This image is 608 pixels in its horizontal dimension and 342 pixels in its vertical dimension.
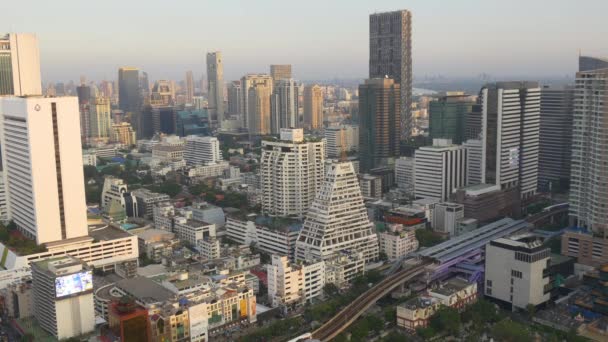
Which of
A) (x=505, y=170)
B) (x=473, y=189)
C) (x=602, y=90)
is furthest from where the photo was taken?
(x=505, y=170)

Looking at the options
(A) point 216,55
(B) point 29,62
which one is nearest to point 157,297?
(B) point 29,62

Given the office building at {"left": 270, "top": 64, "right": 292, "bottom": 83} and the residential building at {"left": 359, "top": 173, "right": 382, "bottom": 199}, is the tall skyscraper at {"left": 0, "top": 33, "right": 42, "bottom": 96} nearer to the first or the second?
the residential building at {"left": 359, "top": 173, "right": 382, "bottom": 199}

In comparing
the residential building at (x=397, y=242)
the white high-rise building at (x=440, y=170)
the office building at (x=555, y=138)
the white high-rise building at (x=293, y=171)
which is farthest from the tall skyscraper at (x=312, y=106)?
the residential building at (x=397, y=242)

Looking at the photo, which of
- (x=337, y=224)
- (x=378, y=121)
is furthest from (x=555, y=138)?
(x=337, y=224)

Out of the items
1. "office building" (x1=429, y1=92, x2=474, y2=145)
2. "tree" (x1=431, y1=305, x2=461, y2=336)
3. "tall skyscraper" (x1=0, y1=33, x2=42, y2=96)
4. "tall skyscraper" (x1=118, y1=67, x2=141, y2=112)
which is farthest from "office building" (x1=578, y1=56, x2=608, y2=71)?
"tall skyscraper" (x1=118, y1=67, x2=141, y2=112)

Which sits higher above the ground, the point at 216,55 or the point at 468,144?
the point at 216,55

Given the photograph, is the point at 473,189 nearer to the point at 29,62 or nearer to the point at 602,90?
the point at 602,90

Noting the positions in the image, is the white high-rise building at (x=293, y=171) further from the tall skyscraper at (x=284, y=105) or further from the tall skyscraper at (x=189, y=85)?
the tall skyscraper at (x=189, y=85)
